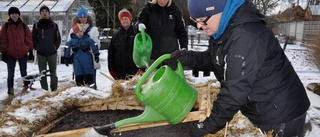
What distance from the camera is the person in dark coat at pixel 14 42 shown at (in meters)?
5.71

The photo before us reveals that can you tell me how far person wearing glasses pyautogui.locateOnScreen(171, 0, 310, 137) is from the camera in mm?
1466

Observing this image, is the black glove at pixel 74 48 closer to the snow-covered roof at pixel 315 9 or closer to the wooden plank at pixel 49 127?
the wooden plank at pixel 49 127

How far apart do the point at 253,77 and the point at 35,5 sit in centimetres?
1194

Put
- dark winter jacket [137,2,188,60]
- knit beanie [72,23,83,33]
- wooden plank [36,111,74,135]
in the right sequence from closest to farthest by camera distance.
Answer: wooden plank [36,111,74,135] → dark winter jacket [137,2,188,60] → knit beanie [72,23,83,33]

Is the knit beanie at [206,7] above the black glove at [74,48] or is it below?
above

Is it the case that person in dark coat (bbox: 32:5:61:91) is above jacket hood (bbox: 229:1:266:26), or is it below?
below

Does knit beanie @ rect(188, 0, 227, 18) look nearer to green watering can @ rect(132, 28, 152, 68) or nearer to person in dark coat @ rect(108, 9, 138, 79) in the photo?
green watering can @ rect(132, 28, 152, 68)

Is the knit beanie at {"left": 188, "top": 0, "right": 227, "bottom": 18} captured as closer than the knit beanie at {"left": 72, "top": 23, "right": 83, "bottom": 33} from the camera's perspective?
Yes

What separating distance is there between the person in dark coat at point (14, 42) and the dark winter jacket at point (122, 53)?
205 centimetres

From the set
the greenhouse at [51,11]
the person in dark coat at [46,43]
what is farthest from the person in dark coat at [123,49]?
the greenhouse at [51,11]

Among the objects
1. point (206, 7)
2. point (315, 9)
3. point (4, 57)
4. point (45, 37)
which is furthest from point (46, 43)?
point (315, 9)

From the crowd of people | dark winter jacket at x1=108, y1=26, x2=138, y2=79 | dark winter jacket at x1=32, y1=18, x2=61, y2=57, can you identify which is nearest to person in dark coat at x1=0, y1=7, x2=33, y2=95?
dark winter jacket at x1=32, y1=18, x2=61, y2=57

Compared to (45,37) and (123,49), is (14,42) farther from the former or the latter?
(123,49)

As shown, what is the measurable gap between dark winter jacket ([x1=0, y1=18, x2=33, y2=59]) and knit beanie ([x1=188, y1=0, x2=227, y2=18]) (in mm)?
4931
